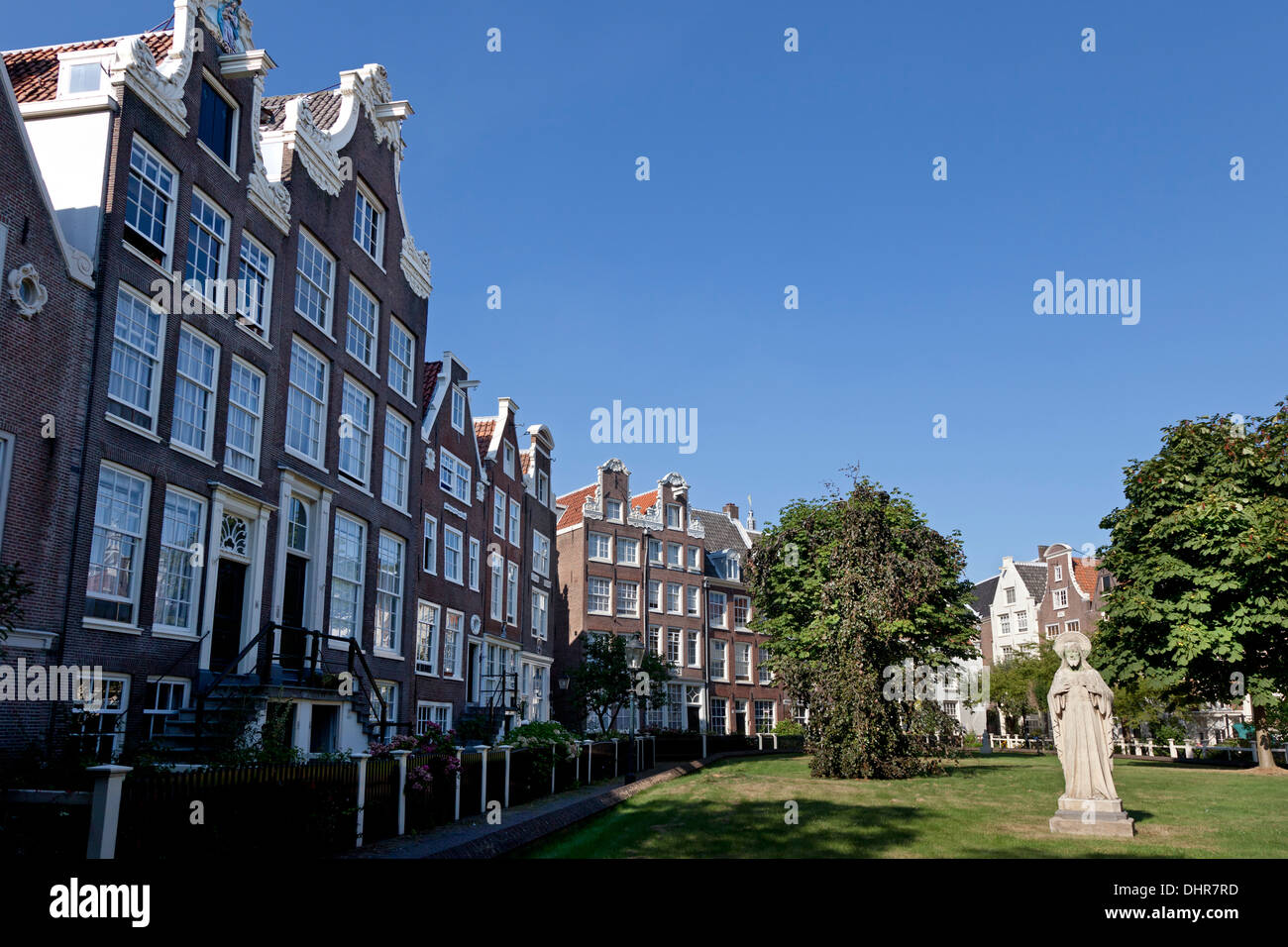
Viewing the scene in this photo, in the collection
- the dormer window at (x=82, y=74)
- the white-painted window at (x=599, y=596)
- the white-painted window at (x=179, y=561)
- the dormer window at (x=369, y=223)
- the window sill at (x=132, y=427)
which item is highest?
the dormer window at (x=369, y=223)

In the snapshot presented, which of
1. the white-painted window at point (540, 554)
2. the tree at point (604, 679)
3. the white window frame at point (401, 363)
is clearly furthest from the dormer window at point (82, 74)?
the tree at point (604, 679)

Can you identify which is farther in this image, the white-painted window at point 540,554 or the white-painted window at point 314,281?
the white-painted window at point 540,554

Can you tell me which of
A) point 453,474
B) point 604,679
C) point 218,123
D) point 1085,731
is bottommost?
point 1085,731

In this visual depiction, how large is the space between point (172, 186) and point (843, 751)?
70.7 feet

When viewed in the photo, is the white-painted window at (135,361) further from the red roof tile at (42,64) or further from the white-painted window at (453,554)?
the white-painted window at (453,554)

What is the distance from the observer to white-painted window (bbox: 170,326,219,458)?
60.3 feet

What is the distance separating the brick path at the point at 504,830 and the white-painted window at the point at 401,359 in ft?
41.1

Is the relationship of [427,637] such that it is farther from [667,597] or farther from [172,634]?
[667,597]

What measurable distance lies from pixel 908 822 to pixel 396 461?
58.5 ft

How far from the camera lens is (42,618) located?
48.1ft

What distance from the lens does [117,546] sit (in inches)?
653

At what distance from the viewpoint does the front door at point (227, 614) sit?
19422 millimetres

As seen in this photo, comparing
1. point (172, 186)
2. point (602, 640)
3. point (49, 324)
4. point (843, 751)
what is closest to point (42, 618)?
point (49, 324)

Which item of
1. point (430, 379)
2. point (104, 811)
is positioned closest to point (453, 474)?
point (430, 379)
